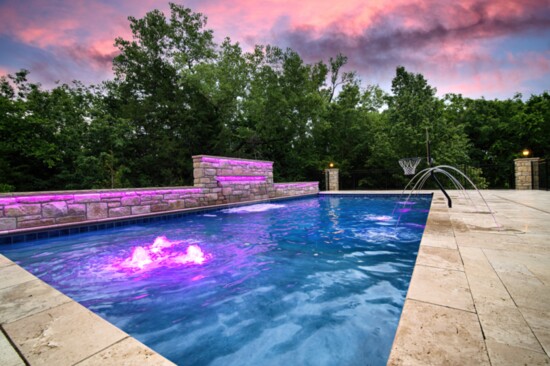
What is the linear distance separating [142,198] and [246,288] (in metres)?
4.99

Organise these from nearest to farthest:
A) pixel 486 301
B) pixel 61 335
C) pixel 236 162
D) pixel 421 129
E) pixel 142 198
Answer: pixel 61 335
pixel 486 301
pixel 142 198
pixel 236 162
pixel 421 129

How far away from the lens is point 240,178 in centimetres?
905

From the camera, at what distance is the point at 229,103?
1683 centimetres

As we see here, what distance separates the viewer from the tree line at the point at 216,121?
12.7 m

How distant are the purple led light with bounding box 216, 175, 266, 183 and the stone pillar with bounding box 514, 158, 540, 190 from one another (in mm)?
12140

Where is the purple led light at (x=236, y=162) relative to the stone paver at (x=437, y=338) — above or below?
above

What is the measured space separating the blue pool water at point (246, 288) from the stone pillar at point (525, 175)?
10820 millimetres

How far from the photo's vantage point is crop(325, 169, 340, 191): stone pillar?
15.4 meters

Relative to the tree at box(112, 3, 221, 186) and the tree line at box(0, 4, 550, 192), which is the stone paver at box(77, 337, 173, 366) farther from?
the tree at box(112, 3, 221, 186)

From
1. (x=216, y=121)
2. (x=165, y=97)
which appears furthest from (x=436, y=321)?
(x=165, y=97)

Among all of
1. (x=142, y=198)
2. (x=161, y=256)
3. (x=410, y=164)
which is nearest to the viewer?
(x=161, y=256)


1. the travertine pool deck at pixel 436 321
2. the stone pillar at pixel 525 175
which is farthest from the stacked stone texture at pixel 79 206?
the stone pillar at pixel 525 175

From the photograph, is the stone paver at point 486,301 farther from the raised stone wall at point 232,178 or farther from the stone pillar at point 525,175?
the stone pillar at point 525,175

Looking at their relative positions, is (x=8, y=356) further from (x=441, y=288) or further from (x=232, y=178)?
(x=232, y=178)
